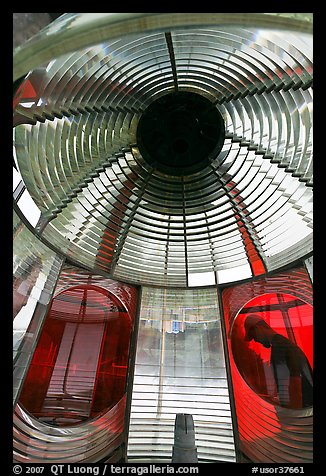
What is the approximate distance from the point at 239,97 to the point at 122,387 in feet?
3.53

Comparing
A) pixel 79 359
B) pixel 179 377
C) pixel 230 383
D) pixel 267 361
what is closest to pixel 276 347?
pixel 267 361

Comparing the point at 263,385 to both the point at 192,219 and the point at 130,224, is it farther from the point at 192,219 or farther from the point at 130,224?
the point at 130,224

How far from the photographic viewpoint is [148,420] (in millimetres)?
1272

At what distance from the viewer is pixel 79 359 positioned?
1383 mm

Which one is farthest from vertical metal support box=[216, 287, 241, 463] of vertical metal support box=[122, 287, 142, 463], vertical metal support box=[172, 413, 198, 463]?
vertical metal support box=[122, 287, 142, 463]

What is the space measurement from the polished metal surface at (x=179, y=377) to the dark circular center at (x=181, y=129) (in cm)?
55

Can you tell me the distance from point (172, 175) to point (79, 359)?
748 millimetres

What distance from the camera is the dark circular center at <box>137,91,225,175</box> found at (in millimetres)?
1245

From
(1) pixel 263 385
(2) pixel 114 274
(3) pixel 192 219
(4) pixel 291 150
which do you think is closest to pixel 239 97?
(4) pixel 291 150

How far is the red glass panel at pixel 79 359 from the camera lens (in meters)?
1.28

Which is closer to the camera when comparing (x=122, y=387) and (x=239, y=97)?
(x=239, y=97)

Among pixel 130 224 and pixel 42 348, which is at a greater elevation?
pixel 130 224

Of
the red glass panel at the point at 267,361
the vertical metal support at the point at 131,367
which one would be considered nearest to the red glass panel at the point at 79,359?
the vertical metal support at the point at 131,367
